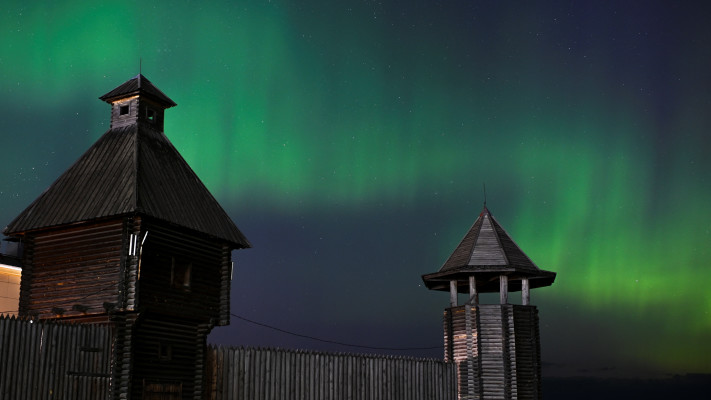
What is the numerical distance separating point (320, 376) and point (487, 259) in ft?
32.6

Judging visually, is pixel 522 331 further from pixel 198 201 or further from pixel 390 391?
pixel 198 201

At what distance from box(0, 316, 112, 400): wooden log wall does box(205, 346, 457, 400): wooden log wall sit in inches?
180

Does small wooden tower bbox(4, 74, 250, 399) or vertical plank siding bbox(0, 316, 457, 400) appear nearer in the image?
vertical plank siding bbox(0, 316, 457, 400)

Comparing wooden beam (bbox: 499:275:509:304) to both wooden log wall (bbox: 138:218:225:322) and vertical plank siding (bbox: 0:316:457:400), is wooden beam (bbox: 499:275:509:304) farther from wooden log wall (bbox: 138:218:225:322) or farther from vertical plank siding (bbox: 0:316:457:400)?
wooden log wall (bbox: 138:218:225:322)

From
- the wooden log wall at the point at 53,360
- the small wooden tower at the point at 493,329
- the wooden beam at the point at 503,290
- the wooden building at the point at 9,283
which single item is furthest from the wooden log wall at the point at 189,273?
the wooden building at the point at 9,283

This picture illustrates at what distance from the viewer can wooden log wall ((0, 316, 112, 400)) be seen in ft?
69.6

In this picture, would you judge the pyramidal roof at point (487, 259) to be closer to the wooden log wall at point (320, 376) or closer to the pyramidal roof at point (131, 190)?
the wooden log wall at point (320, 376)

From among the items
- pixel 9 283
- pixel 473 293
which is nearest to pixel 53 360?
pixel 9 283

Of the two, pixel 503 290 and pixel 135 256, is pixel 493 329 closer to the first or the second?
pixel 503 290

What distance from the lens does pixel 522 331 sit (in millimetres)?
34875

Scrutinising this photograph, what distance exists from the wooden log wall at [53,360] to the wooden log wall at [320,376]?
15.0ft

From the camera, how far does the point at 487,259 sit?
3566cm

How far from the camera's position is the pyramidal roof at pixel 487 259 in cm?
3525

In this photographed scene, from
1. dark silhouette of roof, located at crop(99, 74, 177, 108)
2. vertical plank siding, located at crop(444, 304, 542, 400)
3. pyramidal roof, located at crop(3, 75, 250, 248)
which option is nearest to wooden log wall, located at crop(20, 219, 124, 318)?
pyramidal roof, located at crop(3, 75, 250, 248)
